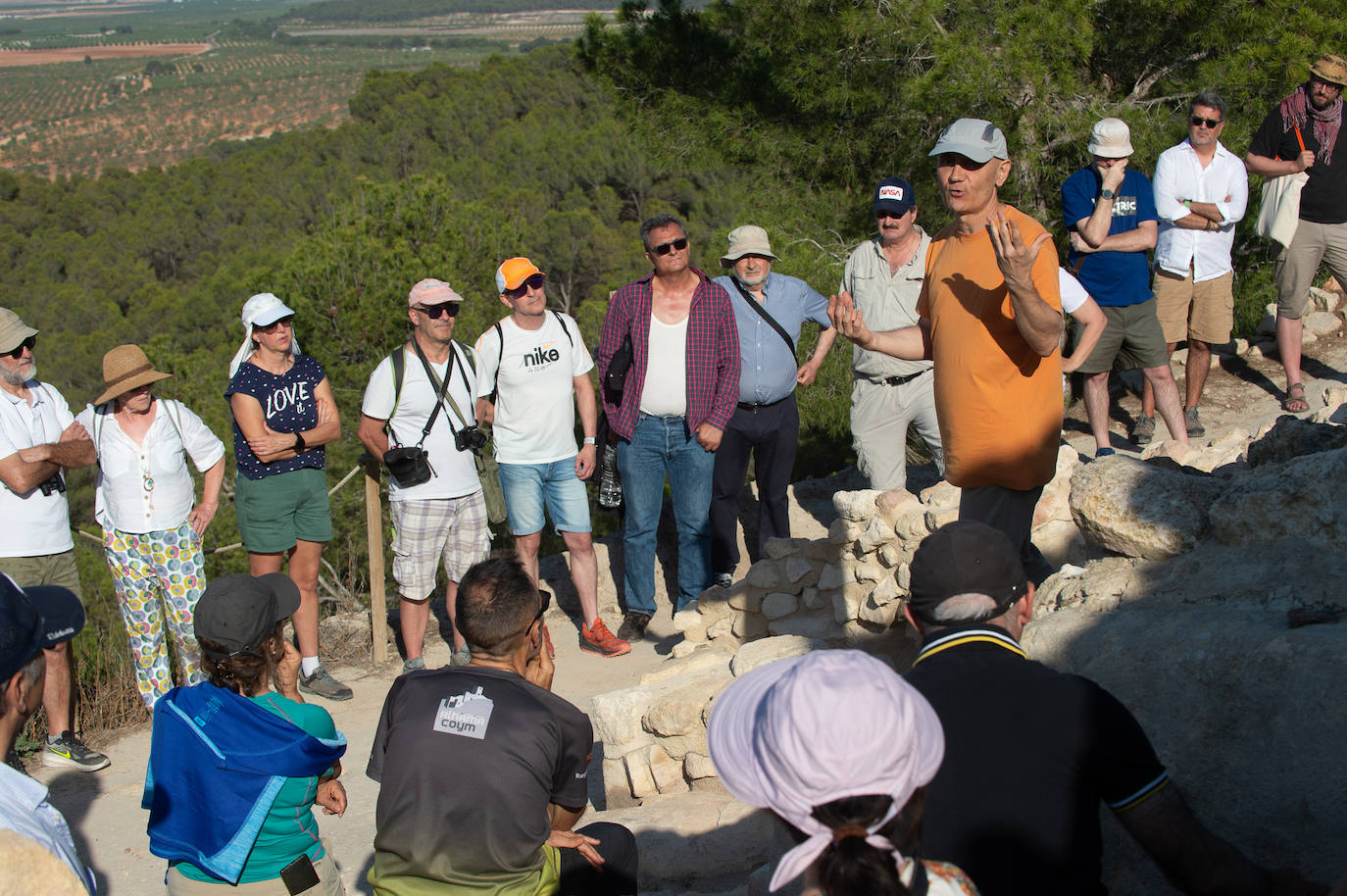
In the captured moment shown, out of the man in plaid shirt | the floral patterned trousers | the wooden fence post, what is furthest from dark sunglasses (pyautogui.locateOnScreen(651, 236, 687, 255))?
the floral patterned trousers

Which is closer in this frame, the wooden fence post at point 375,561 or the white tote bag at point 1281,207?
the wooden fence post at point 375,561

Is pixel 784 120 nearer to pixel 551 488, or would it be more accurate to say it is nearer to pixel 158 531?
pixel 551 488

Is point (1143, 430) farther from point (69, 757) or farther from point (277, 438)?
point (69, 757)

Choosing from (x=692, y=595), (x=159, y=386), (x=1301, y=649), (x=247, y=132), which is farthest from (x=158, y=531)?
(x=247, y=132)

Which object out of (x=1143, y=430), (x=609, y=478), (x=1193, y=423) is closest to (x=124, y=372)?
(x=609, y=478)

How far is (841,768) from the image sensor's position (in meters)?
1.36

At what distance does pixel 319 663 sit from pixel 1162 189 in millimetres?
4369

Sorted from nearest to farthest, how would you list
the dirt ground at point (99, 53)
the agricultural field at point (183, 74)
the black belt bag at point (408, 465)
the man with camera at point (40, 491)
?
1. the man with camera at point (40, 491)
2. the black belt bag at point (408, 465)
3. the agricultural field at point (183, 74)
4. the dirt ground at point (99, 53)

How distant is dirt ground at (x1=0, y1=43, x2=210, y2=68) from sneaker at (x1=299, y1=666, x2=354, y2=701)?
10603cm

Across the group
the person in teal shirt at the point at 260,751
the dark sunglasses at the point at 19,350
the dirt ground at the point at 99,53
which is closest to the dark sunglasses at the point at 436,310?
the dark sunglasses at the point at 19,350

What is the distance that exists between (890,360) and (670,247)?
1.01 metres

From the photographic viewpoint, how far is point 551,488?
4723 mm

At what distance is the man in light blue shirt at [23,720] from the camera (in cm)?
172

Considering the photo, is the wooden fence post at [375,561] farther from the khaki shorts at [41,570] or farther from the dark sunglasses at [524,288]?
the khaki shorts at [41,570]
